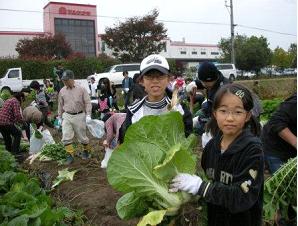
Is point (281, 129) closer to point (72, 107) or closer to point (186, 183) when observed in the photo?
point (186, 183)

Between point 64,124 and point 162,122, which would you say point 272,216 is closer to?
point 162,122

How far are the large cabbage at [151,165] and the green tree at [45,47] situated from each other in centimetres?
3772

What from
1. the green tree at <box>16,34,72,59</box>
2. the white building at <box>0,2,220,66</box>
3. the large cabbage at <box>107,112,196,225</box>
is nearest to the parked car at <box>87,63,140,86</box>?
the green tree at <box>16,34,72,59</box>

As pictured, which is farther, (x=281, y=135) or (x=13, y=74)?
(x=13, y=74)

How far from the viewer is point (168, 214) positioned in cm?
184

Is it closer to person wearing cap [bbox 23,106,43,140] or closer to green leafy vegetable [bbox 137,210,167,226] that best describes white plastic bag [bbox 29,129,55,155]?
person wearing cap [bbox 23,106,43,140]

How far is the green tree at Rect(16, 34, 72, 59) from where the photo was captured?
38750 millimetres

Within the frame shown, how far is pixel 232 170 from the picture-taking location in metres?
1.84

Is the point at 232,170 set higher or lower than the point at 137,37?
lower

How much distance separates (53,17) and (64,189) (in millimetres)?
53932

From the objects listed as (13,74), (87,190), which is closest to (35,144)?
(87,190)

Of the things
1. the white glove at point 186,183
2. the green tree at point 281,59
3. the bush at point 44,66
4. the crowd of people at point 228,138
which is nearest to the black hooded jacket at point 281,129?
the crowd of people at point 228,138

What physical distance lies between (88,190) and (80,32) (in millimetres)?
55846

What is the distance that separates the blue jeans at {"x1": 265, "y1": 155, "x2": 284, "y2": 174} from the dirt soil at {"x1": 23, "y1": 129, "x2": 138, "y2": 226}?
1.65 meters
